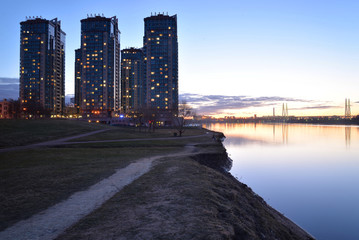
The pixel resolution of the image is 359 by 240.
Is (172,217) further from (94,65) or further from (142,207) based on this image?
(94,65)

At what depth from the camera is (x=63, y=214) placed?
28.5 feet

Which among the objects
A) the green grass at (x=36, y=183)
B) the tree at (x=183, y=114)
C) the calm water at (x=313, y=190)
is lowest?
the calm water at (x=313, y=190)

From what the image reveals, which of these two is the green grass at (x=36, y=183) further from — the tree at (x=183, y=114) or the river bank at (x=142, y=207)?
the tree at (x=183, y=114)

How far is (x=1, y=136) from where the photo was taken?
1353 inches

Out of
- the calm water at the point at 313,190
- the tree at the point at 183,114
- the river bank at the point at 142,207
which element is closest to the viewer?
the river bank at the point at 142,207

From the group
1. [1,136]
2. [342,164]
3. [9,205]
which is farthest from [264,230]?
[1,136]

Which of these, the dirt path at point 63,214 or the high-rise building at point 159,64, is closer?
the dirt path at point 63,214

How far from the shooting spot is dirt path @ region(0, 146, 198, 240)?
716cm

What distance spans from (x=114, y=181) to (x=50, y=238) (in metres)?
6.78

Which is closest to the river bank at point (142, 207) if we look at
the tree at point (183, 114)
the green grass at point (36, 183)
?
Answer: the green grass at point (36, 183)

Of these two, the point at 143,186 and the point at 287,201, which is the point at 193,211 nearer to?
the point at 143,186

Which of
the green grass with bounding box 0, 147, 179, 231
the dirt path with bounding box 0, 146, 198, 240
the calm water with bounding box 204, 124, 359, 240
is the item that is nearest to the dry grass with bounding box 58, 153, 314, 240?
the dirt path with bounding box 0, 146, 198, 240

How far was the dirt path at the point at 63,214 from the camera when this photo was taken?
282 inches

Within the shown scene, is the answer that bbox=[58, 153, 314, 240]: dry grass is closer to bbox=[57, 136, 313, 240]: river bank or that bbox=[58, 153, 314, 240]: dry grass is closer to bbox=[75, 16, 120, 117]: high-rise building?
bbox=[57, 136, 313, 240]: river bank
